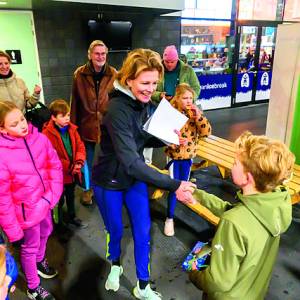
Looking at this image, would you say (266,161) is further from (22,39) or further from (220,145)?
(22,39)

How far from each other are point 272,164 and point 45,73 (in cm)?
575

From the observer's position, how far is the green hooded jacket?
1295 millimetres

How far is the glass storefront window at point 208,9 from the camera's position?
7.59 metres

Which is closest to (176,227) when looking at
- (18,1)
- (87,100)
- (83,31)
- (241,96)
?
(87,100)

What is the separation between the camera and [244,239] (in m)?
1.28

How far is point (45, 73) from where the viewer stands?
616 cm

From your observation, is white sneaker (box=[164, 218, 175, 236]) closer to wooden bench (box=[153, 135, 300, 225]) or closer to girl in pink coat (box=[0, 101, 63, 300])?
wooden bench (box=[153, 135, 300, 225])

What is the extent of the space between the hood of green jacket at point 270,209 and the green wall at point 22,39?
576 centimetres

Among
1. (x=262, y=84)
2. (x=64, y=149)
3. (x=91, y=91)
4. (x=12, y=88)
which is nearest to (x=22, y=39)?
(x=12, y=88)

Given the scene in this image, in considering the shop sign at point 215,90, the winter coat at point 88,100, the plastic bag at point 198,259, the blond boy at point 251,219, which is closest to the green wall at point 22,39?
the winter coat at point 88,100

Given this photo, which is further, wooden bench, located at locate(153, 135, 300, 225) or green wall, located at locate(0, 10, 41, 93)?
green wall, located at locate(0, 10, 41, 93)

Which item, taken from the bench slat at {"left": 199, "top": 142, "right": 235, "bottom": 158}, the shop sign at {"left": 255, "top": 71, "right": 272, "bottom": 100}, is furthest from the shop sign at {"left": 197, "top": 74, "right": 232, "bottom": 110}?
the bench slat at {"left": 199, "top": 142, "right": 235, "bottom": 158}

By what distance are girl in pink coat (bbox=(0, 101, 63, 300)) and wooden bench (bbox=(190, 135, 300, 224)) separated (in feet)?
5.07

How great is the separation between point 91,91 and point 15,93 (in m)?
0.93
